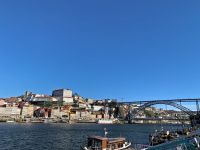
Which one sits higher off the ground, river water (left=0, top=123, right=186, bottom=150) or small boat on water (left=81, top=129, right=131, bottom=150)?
small boat on water (left=81, top=129, right=131, bottom=150)

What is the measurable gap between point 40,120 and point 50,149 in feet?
438

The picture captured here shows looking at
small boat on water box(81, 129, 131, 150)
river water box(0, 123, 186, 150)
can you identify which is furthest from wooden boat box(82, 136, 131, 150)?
river water box(0, 123, 186, 150)

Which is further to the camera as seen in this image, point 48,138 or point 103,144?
point 48,138

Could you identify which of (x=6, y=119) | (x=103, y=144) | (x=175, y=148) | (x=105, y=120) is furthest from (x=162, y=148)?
(x=105, y=120)

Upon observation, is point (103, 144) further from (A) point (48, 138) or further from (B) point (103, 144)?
(A) point (48, 138)

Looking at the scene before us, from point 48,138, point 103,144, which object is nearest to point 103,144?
point 103,144

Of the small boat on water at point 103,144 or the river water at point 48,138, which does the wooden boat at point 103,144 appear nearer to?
the small boat on water at point 103,144

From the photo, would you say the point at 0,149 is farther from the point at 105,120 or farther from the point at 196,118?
the point at 105,120

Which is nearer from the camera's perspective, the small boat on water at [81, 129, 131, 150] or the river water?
the small boat on water at [81, 129, 131, 150]

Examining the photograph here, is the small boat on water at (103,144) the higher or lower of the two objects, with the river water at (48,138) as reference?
higher

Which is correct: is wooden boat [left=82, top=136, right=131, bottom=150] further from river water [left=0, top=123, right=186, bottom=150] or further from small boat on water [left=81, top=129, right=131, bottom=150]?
river water [left=0, top=123, right=186, bottom=150]

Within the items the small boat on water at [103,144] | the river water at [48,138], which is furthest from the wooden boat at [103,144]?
the river water at [48,138]

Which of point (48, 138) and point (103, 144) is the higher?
point (103, 144)

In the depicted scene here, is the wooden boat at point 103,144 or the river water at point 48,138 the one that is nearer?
the wooden boat at point 103,144
